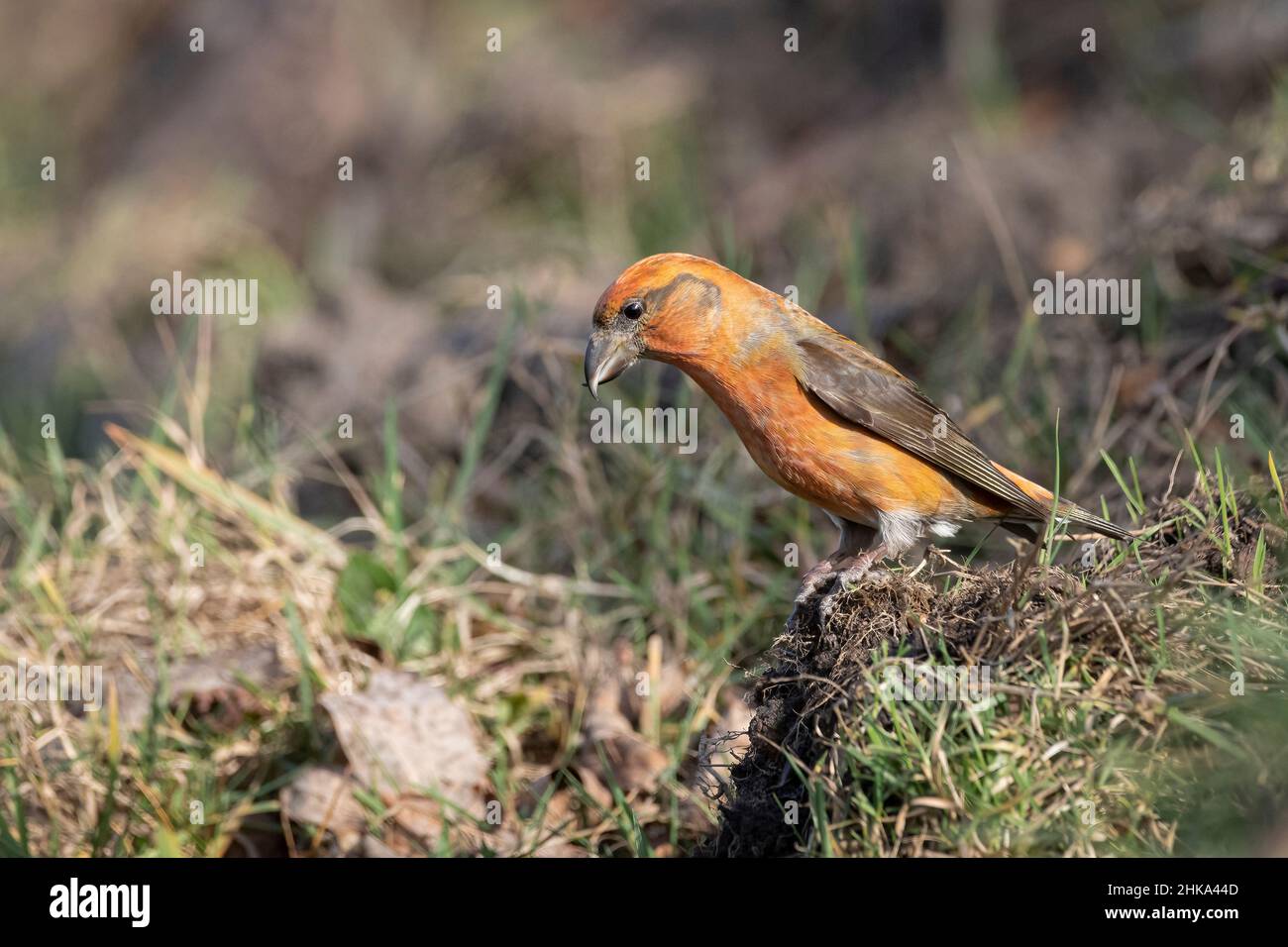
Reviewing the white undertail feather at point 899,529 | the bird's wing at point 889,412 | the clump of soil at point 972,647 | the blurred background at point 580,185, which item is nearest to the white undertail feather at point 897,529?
the white undertail feather at point 899,529

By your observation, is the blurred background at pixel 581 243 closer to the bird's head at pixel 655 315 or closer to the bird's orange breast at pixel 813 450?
the bird's orange breast at pixel 813 450

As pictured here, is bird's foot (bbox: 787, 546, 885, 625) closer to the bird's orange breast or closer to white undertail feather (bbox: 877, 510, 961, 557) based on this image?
white undertail feather (bbox: 877, 510, 961, 557)

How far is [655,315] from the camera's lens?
3922mm

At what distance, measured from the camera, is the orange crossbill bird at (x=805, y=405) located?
3906 mm

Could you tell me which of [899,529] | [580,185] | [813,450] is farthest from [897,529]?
[580,185]

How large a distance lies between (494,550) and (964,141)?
4.94 meters

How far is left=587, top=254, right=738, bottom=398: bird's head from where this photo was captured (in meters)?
3.90

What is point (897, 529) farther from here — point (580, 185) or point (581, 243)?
point (580, 185)

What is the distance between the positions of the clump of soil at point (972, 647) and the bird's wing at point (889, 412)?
2.28 ft

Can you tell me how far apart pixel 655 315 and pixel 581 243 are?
15.4 feet

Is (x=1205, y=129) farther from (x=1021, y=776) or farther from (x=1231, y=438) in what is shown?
(x=1021, y=776)

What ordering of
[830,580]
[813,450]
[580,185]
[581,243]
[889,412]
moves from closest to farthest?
[830,580] < [813,450] < [889,412] < [581,243] < [580,185]

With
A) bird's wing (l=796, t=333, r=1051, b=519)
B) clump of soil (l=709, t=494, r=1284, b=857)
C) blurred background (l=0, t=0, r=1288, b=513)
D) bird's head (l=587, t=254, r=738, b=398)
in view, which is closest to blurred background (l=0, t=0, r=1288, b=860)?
blurred background (l=0, t=0, r=1288, b=513)
